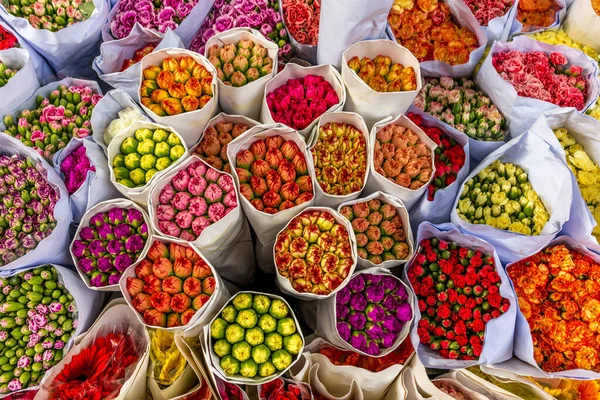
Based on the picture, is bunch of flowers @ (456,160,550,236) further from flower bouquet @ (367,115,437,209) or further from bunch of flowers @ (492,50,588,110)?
bunch of flowers @ (492,50,588,110)

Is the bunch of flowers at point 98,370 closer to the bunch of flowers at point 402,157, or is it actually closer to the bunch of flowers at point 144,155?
the bunch of flowers at point 144,155

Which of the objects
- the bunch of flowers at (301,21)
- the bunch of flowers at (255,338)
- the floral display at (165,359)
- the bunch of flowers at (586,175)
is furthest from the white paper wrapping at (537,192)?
the floral display at (165,359)

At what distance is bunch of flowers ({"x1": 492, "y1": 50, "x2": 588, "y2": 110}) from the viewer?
173cm

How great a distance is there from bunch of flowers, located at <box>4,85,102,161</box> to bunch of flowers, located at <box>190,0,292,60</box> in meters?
0.56

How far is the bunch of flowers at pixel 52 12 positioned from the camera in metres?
1.79

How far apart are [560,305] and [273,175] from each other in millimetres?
1073

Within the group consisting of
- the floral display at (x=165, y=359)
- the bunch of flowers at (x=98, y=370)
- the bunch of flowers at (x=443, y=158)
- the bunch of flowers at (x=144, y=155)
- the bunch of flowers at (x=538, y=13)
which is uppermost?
the bunch of flowers at (x=538, y=13)

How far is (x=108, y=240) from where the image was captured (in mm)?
1440

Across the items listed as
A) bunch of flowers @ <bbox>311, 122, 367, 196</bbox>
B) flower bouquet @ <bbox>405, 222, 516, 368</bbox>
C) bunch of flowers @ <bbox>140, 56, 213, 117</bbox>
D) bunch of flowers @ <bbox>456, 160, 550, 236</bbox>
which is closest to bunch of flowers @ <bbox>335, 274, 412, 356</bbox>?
flower bouquet @ <bbox>405, 222, 516, 368</bbox>

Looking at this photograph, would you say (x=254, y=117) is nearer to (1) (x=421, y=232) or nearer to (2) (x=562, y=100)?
(1) (x=421, y=232)

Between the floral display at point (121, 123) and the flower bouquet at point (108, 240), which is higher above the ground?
the floral display at point (121, 123)

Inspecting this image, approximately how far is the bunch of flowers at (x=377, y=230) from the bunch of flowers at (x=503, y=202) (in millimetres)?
265

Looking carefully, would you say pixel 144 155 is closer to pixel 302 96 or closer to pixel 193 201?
pixel 193 201

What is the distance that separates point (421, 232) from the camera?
149cm
